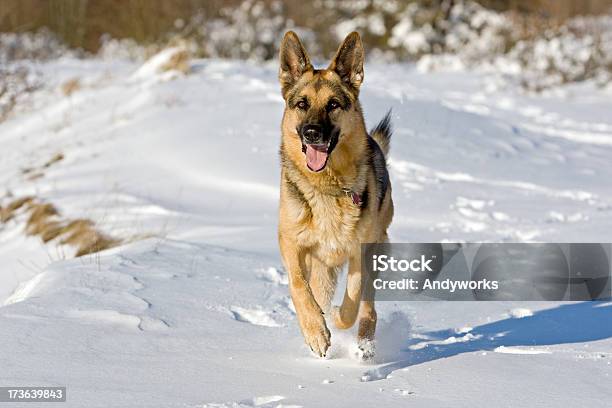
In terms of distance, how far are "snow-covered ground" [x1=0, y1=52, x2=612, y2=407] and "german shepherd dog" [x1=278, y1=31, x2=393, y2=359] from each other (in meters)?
0.25

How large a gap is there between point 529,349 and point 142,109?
852cm

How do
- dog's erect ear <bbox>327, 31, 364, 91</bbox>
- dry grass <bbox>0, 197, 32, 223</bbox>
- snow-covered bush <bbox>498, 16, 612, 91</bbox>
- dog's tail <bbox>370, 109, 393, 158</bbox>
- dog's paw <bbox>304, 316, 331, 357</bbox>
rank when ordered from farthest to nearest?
snow-covered bush <bbox>498, 16, 612, 91</bbox>, dry grass <bbox>0, 197, 32, 223</bbox>, dog's tail <bbox>370, 109, 393, 158</bbox>, dog's erect ear <bbox>327, 31, 364, 91</bbox>, dog's paw <bbox>304, 316, 331, 357</bbox>

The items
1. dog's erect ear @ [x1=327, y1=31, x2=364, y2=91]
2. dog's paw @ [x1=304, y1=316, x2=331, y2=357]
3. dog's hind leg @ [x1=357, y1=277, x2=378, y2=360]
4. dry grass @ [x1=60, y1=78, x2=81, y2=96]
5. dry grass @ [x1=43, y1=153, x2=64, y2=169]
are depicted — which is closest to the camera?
dog's paw @ [x1=304, y1=316, x2=331, y2=357]

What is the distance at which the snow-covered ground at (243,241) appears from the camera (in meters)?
3.38

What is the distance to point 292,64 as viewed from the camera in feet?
15.4

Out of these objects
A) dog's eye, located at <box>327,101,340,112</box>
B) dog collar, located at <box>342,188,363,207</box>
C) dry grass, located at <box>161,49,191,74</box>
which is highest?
dog's eye, located at <box>327,101,340,112</box>

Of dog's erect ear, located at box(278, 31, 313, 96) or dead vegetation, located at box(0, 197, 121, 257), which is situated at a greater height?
dog's erect ear, located at box(278, 31, 313, 96)

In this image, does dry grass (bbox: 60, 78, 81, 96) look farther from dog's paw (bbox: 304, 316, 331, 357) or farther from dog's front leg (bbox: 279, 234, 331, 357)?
dog's paw (bbox: 304, 316, 331, 357)

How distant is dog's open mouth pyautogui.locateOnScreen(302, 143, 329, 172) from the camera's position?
166 inches

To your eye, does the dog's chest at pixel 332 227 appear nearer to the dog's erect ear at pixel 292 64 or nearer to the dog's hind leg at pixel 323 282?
the dog's hind leg at pixel 323 282

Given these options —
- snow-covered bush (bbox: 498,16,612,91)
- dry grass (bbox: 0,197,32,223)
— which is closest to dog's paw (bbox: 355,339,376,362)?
dry grass (bbox: 0,197,32,223)

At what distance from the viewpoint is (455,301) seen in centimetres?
509

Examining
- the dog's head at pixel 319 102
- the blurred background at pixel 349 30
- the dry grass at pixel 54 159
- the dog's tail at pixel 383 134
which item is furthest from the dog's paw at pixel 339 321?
the blurred background at pixel 349 30

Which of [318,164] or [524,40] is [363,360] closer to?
[318,164]
